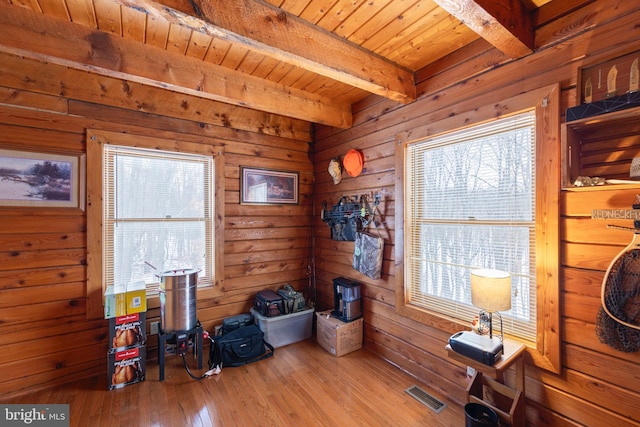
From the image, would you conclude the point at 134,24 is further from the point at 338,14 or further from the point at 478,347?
the point at 478,347

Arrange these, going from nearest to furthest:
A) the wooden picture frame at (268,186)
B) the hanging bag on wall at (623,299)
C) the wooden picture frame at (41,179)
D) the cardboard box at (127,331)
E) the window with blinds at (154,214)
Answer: the hanging bag on wall at (623,299) → the wooden picture frame at (41,179) → the cardboard box at (127,331) → the window with blinds at (154,214) → the wooden picture frame at (268,186)

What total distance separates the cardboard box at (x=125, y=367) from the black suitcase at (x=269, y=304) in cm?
112

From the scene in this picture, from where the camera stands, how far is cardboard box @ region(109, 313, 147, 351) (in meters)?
2.27

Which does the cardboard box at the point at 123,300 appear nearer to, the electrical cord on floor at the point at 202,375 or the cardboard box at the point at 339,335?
the electrical cord on floor at the point at 202,375

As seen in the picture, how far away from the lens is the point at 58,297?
232 cm

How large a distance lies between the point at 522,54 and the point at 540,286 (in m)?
1.48

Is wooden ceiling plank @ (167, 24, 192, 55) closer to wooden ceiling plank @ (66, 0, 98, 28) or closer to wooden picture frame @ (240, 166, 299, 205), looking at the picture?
wooden ceiling plank @ (66, 0, 98, 28)

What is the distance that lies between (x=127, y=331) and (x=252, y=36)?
2.53 meters

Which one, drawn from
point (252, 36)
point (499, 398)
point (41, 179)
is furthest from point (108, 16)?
point (499, 398)

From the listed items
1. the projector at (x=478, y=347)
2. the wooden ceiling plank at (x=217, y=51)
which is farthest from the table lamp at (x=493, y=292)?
the wooden ceiling plank at (x=217, y=51)

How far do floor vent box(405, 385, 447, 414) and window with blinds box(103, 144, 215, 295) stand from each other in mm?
2257

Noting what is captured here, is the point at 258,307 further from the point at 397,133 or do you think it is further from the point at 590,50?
the point at 590,50

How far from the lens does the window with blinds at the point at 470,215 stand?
5.78 ft

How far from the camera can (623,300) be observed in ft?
4.32
